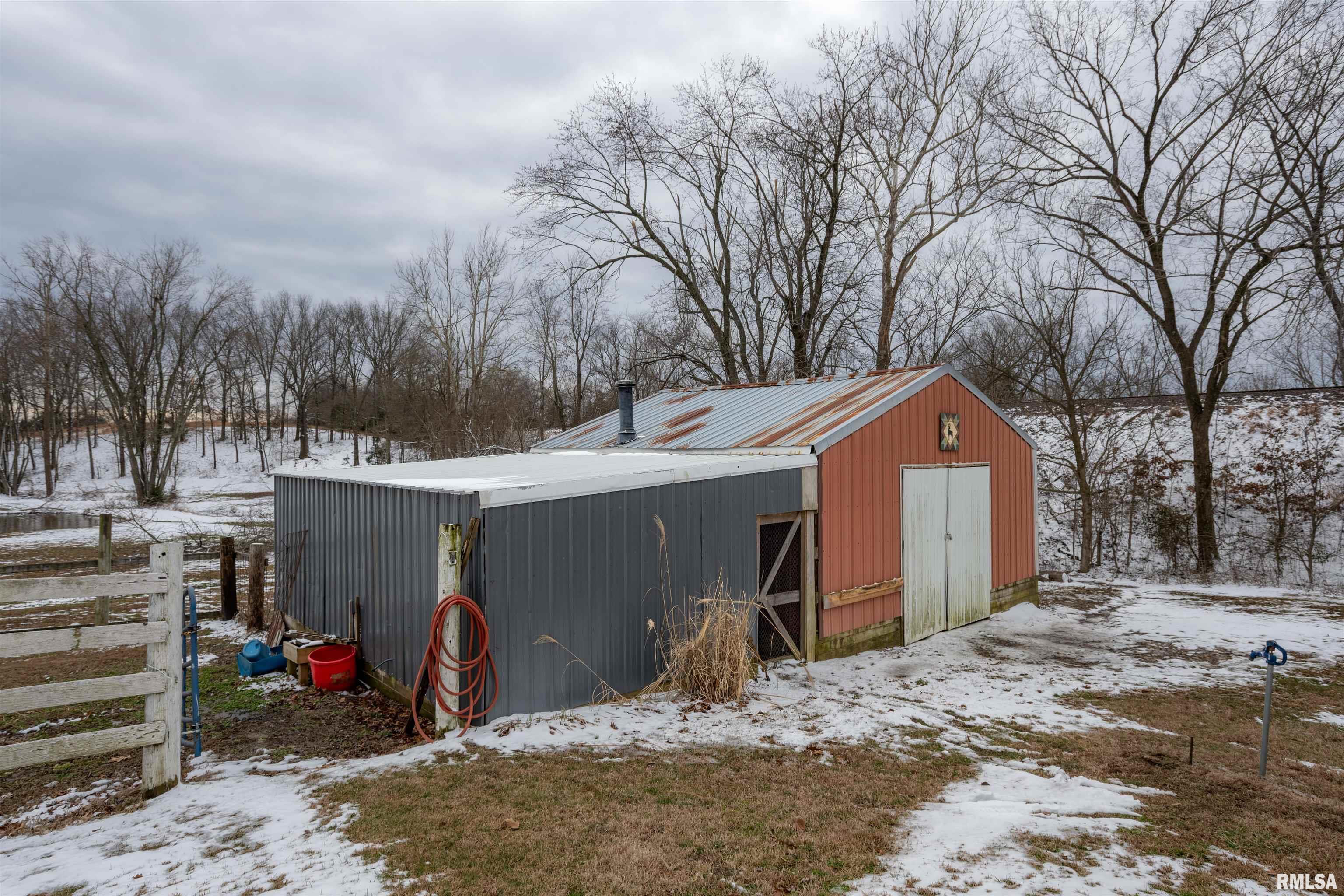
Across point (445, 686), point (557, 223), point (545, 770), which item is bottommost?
point (545, 770)

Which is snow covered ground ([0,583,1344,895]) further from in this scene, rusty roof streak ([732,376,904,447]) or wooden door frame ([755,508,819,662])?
rusty roof streak ([732,376,904,447])

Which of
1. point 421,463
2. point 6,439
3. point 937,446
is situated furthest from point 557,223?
point 6,439

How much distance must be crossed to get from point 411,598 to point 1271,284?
16221mm

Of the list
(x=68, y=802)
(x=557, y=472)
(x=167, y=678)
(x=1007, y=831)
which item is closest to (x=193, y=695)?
(x=68, y=802)

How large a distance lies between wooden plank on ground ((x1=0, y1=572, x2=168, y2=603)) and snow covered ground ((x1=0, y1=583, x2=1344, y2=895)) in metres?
1.25

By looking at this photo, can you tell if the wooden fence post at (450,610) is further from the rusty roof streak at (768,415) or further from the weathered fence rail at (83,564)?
the rusty roof streak at (768,415)

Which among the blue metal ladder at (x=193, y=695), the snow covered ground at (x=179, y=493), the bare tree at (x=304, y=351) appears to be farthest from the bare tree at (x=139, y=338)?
the blue metal ladder at (x=193, y=695)

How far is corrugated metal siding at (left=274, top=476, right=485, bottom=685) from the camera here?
5.87 meters

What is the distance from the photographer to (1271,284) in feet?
44.4

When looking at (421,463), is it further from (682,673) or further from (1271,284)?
(1271,284)

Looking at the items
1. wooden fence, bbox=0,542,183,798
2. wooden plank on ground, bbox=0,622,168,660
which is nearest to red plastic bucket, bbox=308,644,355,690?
wooden fence, bbox=0,542,183,798

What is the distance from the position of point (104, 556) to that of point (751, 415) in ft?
27.4

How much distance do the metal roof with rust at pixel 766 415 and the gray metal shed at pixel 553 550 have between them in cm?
68

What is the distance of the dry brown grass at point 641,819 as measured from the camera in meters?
3.37
